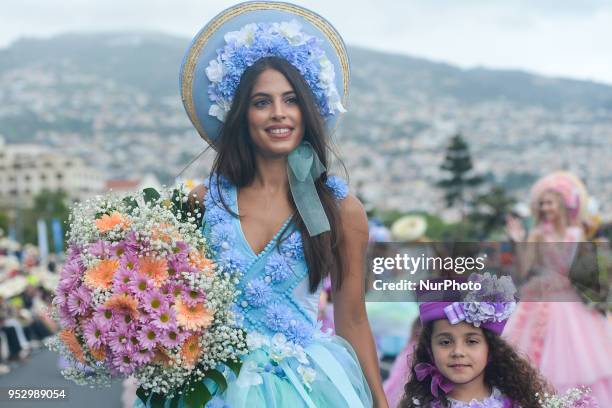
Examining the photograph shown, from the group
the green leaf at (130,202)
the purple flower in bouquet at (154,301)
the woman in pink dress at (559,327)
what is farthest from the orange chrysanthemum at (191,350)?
the woman in pink dress at (559,327)

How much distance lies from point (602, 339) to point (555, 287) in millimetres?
556

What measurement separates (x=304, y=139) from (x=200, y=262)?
67 centimetres

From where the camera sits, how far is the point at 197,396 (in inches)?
120

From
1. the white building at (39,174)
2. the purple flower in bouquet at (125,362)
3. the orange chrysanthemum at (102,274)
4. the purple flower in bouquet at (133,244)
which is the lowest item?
the purple flower in bouquet at (125,362)

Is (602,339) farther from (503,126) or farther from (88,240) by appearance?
(503,126)

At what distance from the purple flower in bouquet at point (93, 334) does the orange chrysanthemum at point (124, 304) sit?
0.24 ft

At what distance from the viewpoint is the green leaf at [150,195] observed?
3.34 meters

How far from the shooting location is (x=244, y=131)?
3.53 m

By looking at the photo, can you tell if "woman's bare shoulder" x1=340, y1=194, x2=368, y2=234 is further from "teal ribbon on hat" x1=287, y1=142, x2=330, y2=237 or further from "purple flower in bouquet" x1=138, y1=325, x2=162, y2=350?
"purple flower in bouquet" x1=138, y1=325, x2=162, y2=350

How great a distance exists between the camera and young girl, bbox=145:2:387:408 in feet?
10.9

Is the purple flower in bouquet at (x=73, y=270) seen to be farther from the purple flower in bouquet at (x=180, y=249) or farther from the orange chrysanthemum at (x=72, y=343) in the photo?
the purple flower in bouquet at (x=180, y=249)

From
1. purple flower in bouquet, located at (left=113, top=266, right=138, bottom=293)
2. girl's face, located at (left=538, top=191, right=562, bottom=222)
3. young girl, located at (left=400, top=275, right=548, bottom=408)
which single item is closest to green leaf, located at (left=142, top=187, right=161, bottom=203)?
purple flower in bouquet, located at (left=113, top=266, right=138, bottom=293)

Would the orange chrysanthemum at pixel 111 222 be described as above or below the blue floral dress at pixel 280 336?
above

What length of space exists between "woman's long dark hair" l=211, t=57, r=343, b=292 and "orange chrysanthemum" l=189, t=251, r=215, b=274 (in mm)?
324
